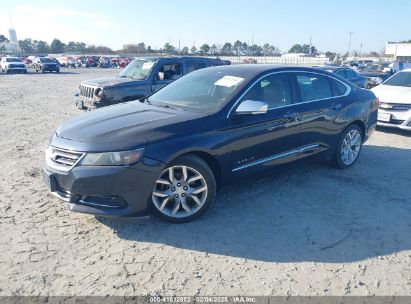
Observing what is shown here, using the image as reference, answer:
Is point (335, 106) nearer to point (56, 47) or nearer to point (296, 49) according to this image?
point (56, 47)

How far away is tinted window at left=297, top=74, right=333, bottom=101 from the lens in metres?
5.00

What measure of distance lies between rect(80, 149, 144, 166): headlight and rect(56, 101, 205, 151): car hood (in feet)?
0.17

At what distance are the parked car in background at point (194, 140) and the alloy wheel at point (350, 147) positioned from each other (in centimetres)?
14

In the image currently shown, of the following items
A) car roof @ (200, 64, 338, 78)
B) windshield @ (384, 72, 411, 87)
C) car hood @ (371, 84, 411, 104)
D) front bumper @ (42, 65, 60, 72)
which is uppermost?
car roof @ (200, 64, 338, 78)

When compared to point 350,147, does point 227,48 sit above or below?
above

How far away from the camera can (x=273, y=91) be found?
15.3ft

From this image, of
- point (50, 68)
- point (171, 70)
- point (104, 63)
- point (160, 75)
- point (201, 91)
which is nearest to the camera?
point (201, 91)

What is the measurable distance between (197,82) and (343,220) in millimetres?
2600

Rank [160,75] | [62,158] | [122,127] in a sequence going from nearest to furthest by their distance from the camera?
1. [62,158]
2. [122,127]
3. [160,75]

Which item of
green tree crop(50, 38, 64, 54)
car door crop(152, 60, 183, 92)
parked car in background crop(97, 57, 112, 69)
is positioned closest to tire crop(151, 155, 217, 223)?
car door crop(152, 60, 183, 92)

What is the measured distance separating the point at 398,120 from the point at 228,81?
5335 mm

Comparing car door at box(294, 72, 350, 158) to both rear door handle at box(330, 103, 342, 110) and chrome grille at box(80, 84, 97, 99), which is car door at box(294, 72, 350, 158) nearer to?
rear door handle at box(330, 103, 342, 110)

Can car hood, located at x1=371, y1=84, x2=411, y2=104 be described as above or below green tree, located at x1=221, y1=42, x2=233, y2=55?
below

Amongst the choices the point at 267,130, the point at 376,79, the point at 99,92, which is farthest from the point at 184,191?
the point at 376,79
